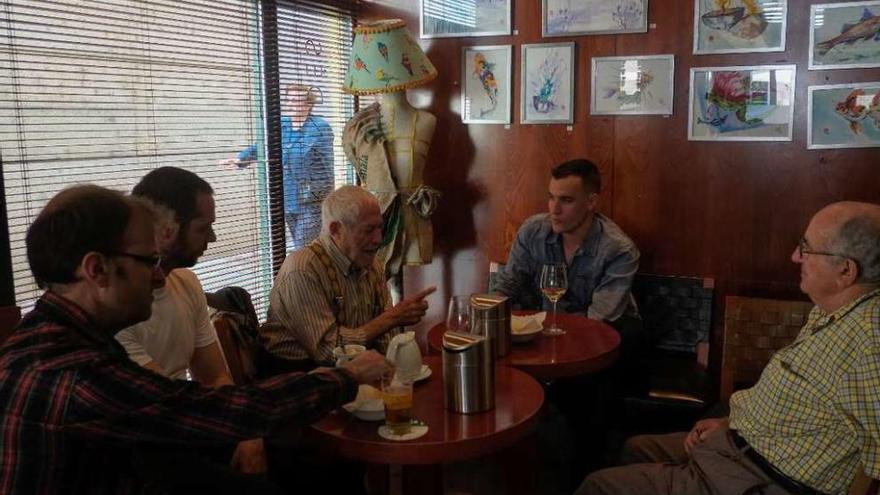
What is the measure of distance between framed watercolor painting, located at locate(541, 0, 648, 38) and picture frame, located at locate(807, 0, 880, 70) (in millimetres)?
701

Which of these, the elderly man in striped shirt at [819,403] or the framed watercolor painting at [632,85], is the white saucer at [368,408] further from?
the framed watercolor painting at [632,85]

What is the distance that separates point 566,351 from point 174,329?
118cm

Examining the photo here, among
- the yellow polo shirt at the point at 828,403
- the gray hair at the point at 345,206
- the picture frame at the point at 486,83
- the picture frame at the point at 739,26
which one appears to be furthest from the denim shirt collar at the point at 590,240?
the yellow polo shirt at the point at 828,403

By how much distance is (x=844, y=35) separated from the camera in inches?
123

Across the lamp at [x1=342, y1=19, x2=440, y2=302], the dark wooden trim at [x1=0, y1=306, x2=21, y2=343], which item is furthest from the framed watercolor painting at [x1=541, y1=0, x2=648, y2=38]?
the dark wooden trim at [x1=0, y1=306, x2=21, y2=343]

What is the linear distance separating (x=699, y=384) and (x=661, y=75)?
138 cm

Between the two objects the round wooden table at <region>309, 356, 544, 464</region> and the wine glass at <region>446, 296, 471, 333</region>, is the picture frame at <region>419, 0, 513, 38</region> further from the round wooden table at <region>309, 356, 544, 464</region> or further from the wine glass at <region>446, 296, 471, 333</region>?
the round wooden table at <region>309, 356, 544, 464</region>

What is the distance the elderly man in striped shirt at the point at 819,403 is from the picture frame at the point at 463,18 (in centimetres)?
221

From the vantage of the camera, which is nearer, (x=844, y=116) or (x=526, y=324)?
(x=526, y=324)

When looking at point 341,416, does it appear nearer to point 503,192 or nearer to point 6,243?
point 6,243

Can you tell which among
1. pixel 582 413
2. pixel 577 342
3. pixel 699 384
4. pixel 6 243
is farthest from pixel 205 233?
pixel 699 384

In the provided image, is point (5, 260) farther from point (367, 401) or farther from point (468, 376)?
point (468, 376)

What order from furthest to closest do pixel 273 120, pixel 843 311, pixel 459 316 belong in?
pixel 273 120 < pixel 459 316 < pixel 843 311

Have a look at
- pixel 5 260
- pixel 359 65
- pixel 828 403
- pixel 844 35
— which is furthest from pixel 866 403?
pixel 359 65
